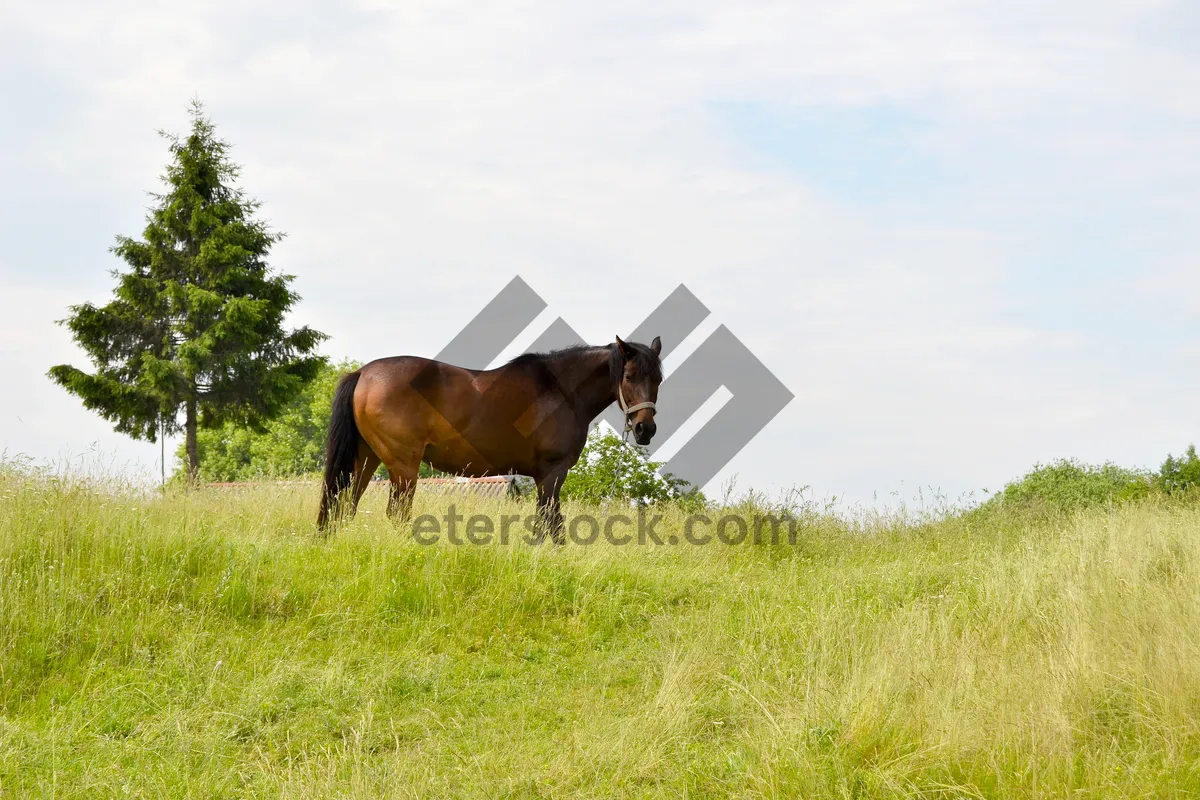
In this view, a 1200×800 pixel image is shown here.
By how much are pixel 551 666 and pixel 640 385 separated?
3759 mm

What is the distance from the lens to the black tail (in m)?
10.7

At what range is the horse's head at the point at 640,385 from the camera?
1040 centimetres

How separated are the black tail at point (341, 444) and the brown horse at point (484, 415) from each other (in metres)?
0.01

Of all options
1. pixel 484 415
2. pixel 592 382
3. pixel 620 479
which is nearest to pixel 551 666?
pixel 484 415

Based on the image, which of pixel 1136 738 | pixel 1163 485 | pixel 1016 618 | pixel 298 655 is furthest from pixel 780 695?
pixel 1163 485

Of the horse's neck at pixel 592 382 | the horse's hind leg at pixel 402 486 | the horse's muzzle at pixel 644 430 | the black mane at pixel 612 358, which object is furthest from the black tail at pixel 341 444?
the horse's muzzle at pixel 644 430

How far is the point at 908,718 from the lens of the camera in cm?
524

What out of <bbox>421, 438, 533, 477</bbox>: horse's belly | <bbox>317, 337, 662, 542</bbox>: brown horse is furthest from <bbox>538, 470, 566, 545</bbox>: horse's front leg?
<bbox>421, 438, 533, 477</bbox>: horse's belly

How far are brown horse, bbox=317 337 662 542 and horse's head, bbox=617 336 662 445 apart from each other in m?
0.01

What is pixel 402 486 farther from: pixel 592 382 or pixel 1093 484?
pixel 1093 484

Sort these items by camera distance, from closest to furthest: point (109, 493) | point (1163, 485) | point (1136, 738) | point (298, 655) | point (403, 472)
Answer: point (1136, 738) → point (298, 655) → point (109, 493) → point (403, 472) → point (1163, 485)

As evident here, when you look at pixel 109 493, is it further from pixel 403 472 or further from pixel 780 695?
pixel 780 695

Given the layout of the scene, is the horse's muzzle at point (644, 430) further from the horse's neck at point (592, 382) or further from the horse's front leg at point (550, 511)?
the horse's front leg at point (550, 511)

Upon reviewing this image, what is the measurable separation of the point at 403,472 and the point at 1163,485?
590 inches
